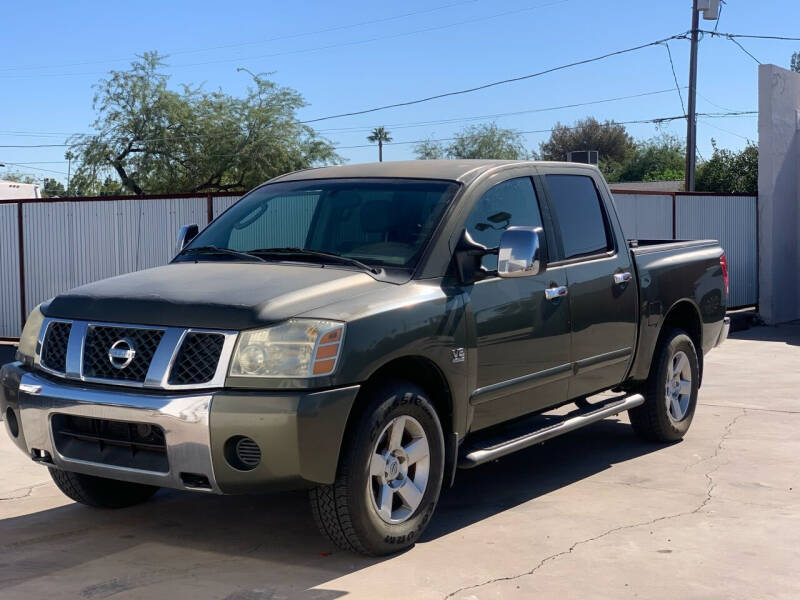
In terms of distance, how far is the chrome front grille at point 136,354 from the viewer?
15.3ft

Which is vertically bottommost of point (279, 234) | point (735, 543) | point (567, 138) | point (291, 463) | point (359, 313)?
point (735, 543)

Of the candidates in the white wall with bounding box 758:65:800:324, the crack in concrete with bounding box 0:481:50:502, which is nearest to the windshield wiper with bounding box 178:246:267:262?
the crack in concrete with bounding box 0:481:50:502

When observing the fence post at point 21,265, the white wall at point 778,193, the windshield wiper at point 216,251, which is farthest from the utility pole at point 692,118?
the windshield wiper at point 216,251

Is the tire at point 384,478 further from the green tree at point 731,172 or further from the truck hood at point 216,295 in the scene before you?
the green tree at point 731,172

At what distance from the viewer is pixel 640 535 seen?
5496 mm

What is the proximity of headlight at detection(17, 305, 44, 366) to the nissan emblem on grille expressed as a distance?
0.64 meters

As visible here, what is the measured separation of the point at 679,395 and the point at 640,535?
255 centimetres

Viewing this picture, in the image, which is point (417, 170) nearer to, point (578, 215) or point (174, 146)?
point (578, 215)

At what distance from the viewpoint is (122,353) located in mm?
4840

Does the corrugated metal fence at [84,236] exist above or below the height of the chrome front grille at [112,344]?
above

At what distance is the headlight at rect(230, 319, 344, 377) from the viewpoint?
4625 millimetres

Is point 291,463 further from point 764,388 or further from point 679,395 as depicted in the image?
point 764,388

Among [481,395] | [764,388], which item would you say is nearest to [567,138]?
[764,388]

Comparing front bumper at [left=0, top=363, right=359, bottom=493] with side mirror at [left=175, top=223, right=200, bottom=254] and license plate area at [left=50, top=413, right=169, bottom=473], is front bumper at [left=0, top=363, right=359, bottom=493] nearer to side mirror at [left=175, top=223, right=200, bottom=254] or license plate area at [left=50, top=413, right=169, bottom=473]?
license plate area at [left=50, top=413, right=169, bottom=473]
